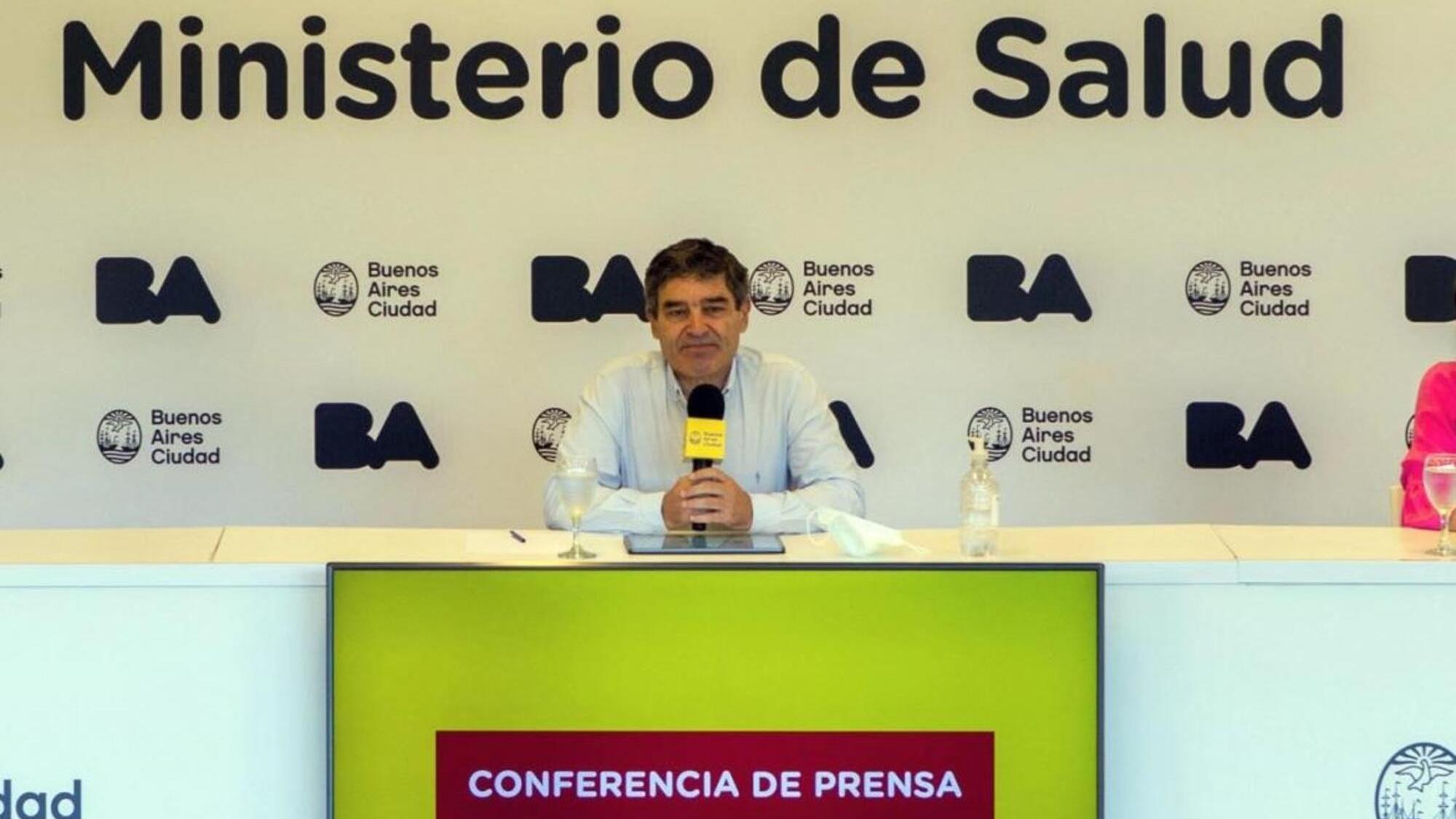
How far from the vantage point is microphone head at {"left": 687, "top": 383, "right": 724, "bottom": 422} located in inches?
115

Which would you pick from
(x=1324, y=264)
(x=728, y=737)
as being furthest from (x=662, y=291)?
(x=1324, y=264)

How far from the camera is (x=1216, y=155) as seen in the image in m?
4.50

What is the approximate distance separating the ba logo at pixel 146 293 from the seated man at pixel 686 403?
1347 mm

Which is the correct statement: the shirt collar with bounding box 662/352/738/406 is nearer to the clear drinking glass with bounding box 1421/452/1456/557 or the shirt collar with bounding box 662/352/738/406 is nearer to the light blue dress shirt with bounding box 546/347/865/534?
the light blue dress shirt with bounding box 546/347/865/534

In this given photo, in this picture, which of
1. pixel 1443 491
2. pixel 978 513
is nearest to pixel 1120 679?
pixel 978 513

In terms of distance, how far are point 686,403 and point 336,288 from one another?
123cm

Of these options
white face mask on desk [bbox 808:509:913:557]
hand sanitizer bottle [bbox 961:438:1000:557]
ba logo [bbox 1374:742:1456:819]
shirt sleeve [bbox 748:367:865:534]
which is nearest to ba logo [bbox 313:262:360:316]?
shirt sleeve [bbox 748:367:865:534]

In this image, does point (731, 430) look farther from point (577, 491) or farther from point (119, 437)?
point (119, 437)

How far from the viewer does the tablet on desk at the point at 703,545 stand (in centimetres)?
254

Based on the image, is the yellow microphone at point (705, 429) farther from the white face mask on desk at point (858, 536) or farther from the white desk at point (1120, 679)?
A: the white desk at point (1120, 679)

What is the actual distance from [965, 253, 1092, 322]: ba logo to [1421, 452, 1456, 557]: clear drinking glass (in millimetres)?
1902

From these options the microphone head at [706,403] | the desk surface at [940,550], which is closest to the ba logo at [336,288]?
the desk surface at [940,550]

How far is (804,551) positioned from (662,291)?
1.04 metres

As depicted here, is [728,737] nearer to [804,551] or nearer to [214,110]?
[804,551]
